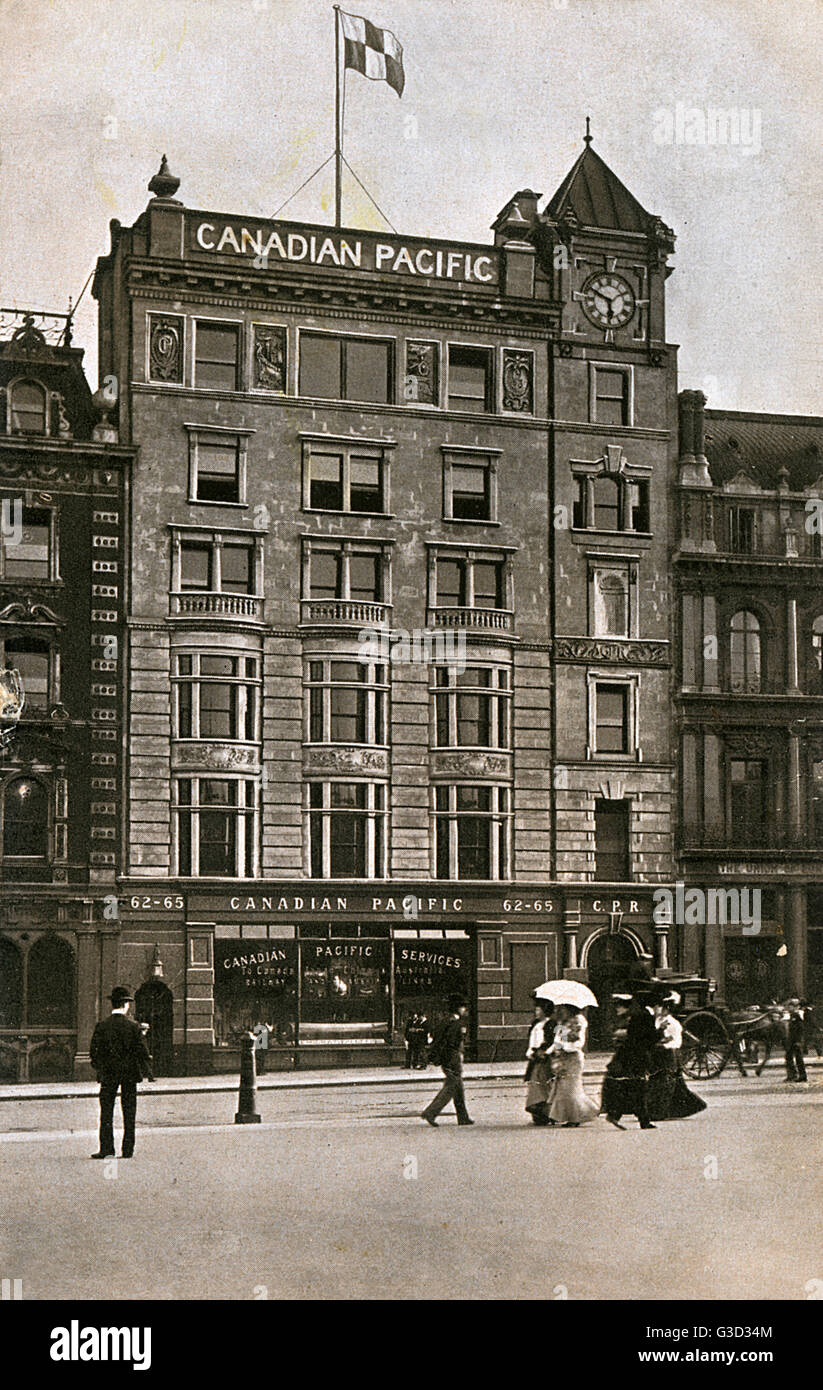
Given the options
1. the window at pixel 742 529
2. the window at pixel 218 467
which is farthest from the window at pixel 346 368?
the window at pixel 742 529

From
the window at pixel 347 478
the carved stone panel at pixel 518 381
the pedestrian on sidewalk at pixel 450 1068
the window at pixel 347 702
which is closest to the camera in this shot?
the pedestrian on sidewalk at pixel 450 1068

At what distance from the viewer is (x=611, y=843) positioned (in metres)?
15.3

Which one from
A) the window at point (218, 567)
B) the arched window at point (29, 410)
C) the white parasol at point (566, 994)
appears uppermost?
the arched window at point (29, 410)

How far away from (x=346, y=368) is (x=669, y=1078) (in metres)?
7.17

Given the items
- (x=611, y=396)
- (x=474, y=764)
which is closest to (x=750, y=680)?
(x=474, y=764)

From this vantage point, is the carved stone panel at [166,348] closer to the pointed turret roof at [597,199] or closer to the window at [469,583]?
the window at [469,583]

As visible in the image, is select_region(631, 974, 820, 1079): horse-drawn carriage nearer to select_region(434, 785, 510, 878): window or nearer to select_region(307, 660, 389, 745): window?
select_region(434, 785, 510, 878): window

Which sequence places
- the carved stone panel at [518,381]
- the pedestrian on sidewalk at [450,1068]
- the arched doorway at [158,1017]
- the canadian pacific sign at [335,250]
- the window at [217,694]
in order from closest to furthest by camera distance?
the pedestrian on sidewalk at [450,1068] → the canadian pacific sign at [335,250] → the arched doorway at [158,1017] → the window at [217,694] → the carved stone panel at [518,381]

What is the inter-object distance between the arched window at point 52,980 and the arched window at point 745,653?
6737 mm

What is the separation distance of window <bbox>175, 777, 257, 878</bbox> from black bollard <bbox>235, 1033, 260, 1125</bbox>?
1.93 m

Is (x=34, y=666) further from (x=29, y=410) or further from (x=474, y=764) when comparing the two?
(x=474, y=764)

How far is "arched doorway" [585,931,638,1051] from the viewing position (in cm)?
1485

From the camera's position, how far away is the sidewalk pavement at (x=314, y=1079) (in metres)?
14.4

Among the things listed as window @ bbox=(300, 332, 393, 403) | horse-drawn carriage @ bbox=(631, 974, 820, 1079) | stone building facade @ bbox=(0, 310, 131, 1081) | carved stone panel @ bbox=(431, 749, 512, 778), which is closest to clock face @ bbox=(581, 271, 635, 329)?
window @ bbox=(300, 332, 393, 403)
